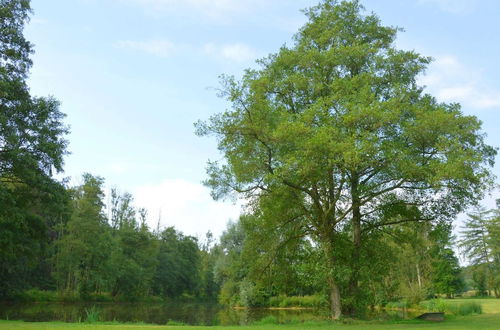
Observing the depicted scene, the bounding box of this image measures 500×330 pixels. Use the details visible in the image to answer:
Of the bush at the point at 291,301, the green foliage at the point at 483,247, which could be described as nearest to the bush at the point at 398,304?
the bush at the point at 291,301

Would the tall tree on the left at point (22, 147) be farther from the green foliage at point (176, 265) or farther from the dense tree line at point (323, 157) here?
the green foliage at point (176, 265)

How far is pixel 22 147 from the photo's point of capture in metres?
25.5

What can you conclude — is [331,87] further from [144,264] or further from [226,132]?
[144,264]

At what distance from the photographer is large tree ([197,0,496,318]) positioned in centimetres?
1655

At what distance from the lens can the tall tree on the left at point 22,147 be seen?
78.9 feet

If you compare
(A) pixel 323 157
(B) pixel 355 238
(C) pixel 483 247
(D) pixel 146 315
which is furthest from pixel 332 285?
(C) pixel 483 247

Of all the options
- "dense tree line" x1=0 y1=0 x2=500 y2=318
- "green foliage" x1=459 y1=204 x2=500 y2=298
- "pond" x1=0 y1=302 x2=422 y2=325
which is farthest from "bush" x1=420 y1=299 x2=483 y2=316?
"green foliage" x1=459 y1=204 x2=500 y2=298

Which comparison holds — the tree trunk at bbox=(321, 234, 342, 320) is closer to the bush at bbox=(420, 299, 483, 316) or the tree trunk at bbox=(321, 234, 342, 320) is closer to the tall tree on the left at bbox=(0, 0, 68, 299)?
the bush at bbox=(420, 299, 483, 316)

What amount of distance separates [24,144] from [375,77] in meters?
20.8

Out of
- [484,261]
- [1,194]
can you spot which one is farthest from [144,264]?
[484,261]

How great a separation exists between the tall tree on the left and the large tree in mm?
12281

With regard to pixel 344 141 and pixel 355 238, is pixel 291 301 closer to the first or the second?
pixel 355 238

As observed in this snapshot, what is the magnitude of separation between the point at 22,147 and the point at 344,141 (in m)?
19.8

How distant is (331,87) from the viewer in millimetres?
19359
